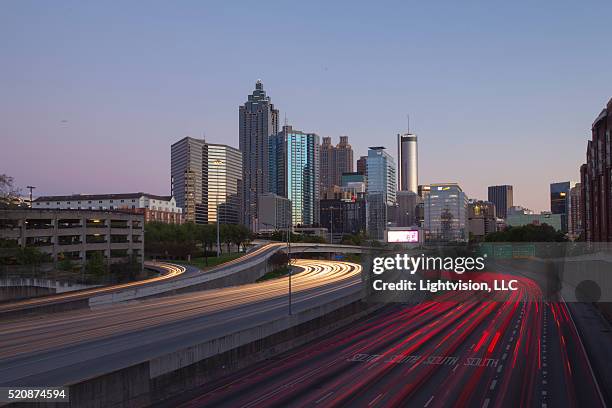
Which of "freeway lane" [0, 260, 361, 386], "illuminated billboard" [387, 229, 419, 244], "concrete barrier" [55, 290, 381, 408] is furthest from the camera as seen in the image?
"illuminated billboard" [387, 229, 419, 244]

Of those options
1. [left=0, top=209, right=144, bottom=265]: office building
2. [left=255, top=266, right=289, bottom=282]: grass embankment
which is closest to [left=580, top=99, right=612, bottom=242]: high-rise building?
[left=255, top=266, right=289, bottom=282]: grass embankment

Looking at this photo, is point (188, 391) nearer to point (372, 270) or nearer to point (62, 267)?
point (372, 270)

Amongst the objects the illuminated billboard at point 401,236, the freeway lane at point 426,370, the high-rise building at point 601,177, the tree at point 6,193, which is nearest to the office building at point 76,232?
the tree at point 6,193

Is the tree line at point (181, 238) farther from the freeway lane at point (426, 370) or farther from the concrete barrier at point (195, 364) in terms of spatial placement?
the concrete barrier at point (195, 364)

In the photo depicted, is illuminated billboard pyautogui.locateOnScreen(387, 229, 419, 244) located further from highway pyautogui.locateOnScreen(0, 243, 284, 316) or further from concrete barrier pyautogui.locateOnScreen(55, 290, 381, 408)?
highway pyautogui.locateOnScreen(0, 243, 284, 316)

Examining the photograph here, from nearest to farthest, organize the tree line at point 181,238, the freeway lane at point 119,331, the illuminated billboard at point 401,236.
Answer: the freeway lane at point 119,331
the illuminated billboard at point 401,236
the tree line at point 181,238
